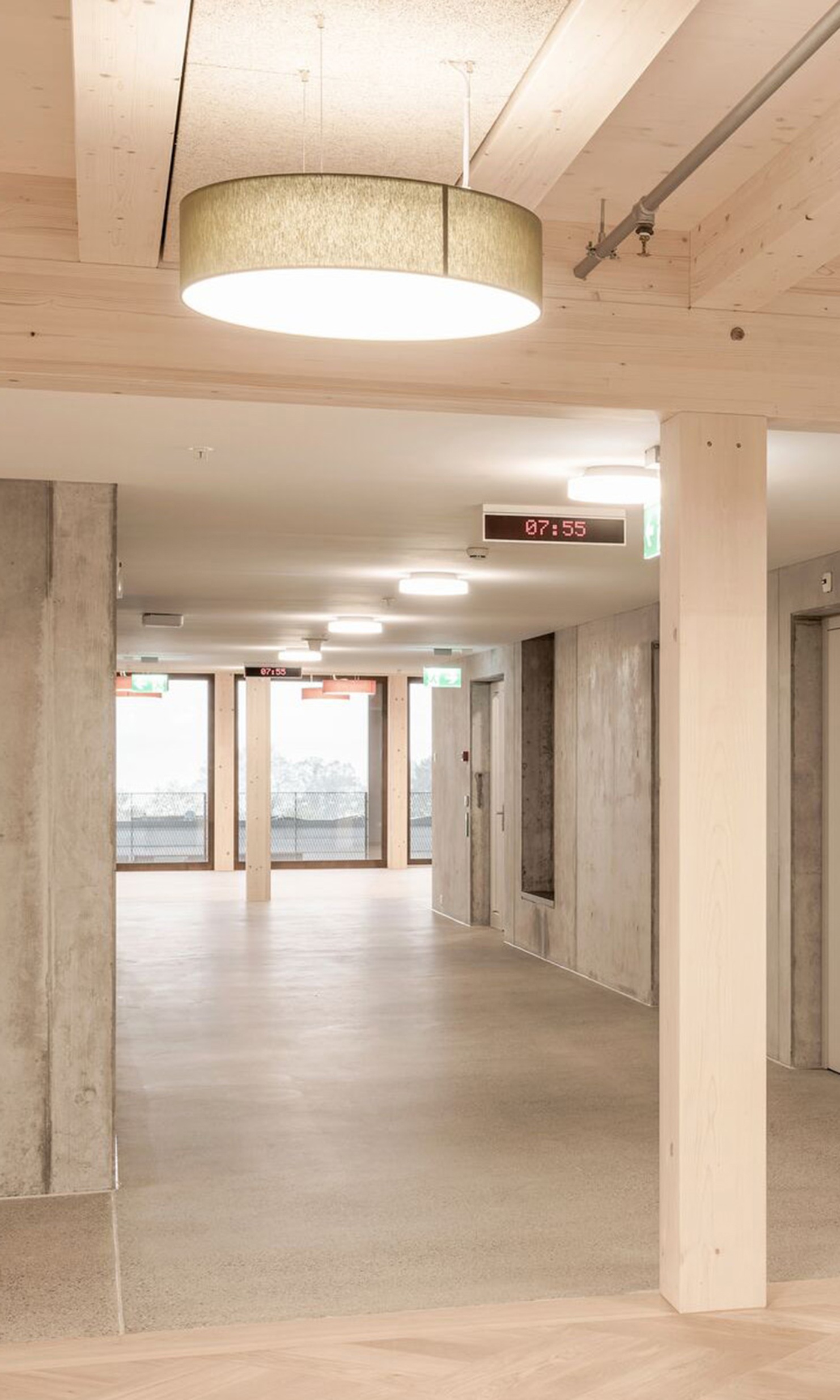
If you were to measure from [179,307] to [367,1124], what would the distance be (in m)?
4.23

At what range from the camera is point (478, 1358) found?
3865 millimetres

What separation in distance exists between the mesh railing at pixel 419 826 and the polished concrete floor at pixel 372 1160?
10004 millimetres

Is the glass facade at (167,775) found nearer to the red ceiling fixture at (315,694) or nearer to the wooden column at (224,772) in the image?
the wooden column at (224,772)

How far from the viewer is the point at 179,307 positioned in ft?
12.8

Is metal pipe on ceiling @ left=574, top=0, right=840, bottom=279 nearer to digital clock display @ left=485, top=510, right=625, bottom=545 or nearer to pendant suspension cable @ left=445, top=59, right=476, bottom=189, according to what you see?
pendant suspension cable @ left=445, top=59, right=476, bottom=189

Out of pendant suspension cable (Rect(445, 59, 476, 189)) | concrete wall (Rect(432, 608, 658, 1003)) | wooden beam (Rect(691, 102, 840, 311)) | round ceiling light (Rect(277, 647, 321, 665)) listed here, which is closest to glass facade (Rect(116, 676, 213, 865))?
round ceiling light (Rect(277, 647, 321, 665))

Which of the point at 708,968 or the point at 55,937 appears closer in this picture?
the point at 708,968

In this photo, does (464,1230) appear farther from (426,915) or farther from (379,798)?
(379,798)

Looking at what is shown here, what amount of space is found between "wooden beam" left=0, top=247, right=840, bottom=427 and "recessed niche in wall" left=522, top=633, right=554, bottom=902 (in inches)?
340

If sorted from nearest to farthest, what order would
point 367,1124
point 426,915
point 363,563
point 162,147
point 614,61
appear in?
point 614,61 → point 162,147 → point 367,1124 → point 363,563 → point 426,915

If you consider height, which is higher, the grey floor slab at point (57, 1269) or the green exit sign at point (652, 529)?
the green exit sign at point (652, 529)

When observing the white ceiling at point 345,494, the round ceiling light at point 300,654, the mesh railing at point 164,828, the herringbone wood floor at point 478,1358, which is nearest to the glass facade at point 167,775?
the mesh railing at point 164,828

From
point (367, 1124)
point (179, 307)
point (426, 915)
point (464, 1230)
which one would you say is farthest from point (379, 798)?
point (179, 307)

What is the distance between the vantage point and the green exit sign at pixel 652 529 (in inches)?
212
